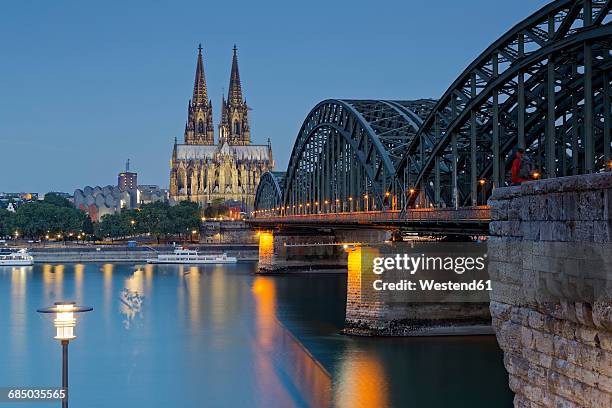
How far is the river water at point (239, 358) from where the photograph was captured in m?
35.4

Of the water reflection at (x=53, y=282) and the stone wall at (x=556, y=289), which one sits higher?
the stone wall at (x=556, y=289)

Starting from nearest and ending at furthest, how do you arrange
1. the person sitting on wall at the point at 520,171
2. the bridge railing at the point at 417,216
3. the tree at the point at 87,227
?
the person sitting on wall at the point at 520,171 < the bridge railing at the point at 417,216 < the tree at the point at 87,227

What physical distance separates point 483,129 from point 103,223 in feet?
447

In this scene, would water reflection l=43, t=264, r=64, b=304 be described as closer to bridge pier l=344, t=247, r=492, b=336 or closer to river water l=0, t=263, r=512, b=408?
river water l=0, t=263, r=512, b=408

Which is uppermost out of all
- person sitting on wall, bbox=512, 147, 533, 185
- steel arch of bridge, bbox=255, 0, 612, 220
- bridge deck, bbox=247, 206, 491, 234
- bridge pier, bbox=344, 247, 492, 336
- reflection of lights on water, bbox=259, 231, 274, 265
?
steel arch of bridge, bbox=255, 0, 612, 220

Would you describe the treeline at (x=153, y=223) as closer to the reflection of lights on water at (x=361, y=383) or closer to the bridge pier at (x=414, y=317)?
the bridge pier at (x=414, y=317)

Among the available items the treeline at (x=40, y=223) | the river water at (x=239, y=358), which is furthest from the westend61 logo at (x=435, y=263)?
the treeline at (x=40, y=223)

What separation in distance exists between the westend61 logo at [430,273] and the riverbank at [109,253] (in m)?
93.3

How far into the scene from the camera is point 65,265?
127625mm

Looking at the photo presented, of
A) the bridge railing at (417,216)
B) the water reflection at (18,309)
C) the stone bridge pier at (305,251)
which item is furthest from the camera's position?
the stone bridge pier at (305,251)

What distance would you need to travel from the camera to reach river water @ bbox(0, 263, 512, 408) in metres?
35.4

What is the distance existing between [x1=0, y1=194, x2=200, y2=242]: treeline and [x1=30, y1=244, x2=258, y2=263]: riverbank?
24180 mm

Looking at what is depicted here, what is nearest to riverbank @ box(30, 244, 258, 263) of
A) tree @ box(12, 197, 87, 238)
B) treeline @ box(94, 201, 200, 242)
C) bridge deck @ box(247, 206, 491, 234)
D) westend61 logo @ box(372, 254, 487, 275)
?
treeline @ box(94, 201, 200, 242)

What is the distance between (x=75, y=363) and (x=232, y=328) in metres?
13.9
